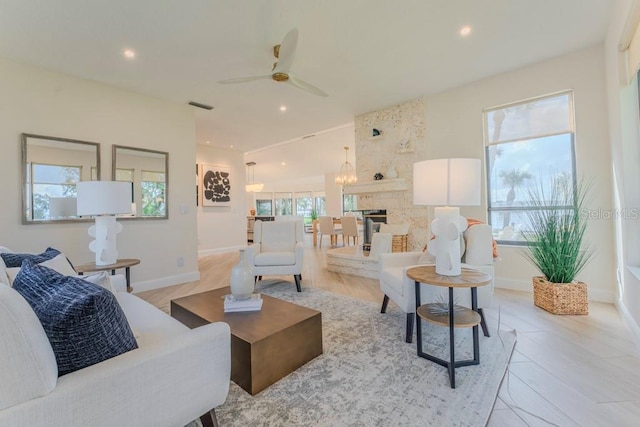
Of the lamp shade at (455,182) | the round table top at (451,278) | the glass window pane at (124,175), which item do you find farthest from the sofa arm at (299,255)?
the glass window pane at (124,175)

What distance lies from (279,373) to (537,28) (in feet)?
12.3

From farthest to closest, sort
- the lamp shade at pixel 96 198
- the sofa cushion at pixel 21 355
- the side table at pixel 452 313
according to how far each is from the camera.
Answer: the lamp shade at pixel 96 198 < the side table at pixel 452 313 < the sofa cushion at pixel 21 355

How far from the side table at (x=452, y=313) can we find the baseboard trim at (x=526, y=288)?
2022 mm

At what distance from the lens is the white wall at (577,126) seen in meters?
2.95

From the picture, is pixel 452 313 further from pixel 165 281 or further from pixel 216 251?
pixel 216 251

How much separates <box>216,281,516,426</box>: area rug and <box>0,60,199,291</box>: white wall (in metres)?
2.97

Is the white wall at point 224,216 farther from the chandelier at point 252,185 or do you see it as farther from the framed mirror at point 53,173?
the framed mirror at point 53,173

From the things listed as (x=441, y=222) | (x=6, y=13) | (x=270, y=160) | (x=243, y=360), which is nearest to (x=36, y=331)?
(x=243, y=360)

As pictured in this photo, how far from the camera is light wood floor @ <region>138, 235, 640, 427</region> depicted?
137 cm

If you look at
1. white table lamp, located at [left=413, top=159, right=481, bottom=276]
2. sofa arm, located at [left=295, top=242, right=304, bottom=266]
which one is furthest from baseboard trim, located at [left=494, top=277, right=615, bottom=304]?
sofa arm, located at [left=295, top=242, right=304, bottom=266]

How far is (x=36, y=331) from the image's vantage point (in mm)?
778

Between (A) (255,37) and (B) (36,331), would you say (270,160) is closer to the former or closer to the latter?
(A) (255,37)

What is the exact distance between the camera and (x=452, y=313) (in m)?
1.68

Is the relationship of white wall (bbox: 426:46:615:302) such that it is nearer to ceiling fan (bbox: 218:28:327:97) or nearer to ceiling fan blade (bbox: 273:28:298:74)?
ceiling fan (bbox: 218:28:327:97)
